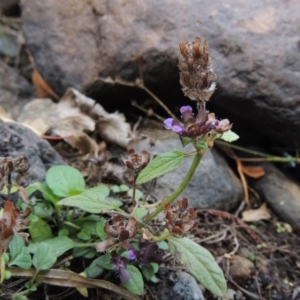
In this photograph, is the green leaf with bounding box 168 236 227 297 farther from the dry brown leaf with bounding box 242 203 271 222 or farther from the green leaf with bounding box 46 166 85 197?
the dry brown leaf with bounding box 242 203 271 222

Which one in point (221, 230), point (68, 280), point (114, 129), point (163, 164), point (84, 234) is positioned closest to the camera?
point (163, 164)

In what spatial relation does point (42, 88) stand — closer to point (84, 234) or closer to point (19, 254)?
point (84, 234)

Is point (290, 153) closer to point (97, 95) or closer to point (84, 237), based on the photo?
point (97, 95)

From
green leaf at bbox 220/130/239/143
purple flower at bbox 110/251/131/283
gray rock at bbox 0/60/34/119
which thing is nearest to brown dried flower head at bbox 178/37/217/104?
green leaf at bbox 220/130/239/143

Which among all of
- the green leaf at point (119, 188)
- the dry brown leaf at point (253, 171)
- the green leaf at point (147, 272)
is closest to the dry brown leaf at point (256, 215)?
the dry brown leaf at point (253, 171)

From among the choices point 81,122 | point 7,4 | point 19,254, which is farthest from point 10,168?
point 7,4
